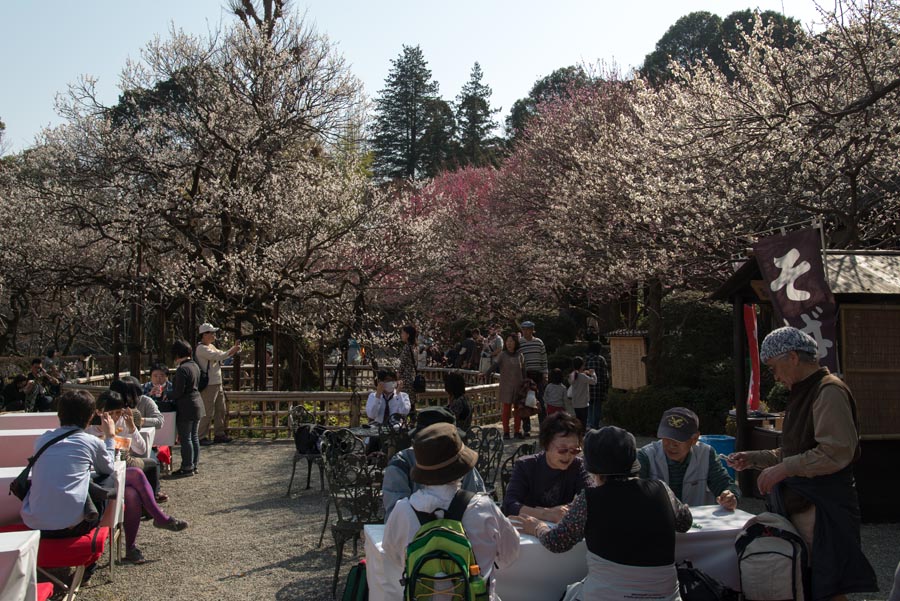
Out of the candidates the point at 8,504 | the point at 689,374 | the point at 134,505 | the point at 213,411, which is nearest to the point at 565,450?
the point at 134,505

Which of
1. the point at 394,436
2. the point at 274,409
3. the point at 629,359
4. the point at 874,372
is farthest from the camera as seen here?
the point at 629,359

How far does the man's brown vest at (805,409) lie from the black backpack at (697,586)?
0.87 m

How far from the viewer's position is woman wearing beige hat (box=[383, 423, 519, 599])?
126 inches

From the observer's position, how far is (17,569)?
378 centimetres

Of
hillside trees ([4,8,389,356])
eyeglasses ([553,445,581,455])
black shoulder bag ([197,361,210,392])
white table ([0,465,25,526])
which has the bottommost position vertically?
white table ([0,465,25,526])

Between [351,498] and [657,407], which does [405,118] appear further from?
[351,498]

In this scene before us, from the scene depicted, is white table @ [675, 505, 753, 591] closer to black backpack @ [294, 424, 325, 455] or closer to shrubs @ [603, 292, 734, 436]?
black backpack @ [294, 424, 325, 455]

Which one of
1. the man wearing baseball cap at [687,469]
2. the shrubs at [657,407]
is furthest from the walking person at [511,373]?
the man wearing baseball cap at [687,469]

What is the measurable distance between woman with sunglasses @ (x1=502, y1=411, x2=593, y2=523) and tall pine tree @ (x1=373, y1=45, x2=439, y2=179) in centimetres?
4272

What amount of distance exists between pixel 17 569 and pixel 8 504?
2252mm

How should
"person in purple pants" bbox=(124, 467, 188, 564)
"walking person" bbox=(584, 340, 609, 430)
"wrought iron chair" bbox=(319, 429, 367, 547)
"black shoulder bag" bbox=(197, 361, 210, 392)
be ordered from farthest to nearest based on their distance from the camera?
"walking person" bbox=(584, 340, 609, 430)
"black shoulder bag" bbox=(197, 361, 210, 392)
"person in purple pants" bbox=(124, 467, 188, 564)
"wrought iron chair" bbox=(319, 429, 367, 547)

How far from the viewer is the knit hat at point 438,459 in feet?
10.6

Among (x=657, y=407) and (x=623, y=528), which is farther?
(x=657, y=407)

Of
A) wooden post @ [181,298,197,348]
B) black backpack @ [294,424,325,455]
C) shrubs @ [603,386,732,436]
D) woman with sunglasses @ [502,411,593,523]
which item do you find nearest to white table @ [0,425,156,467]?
black backpack @ [294,424,325,455]
